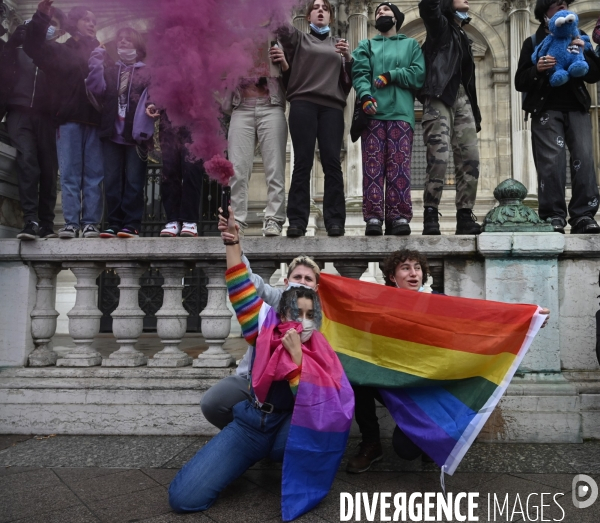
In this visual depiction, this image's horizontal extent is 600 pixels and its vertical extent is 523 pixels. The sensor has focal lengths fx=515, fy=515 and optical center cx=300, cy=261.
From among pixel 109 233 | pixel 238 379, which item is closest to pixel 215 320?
pixel 238 379

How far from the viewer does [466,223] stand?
4.53 metres

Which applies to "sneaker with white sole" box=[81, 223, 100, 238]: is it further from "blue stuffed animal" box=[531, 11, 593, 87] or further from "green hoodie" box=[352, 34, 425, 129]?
"blue stuffed animal" box=[531, 11, 593, 87]

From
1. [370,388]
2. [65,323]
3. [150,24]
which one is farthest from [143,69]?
[65,323]

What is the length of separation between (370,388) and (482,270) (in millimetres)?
1444

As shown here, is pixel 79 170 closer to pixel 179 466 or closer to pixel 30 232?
pixel 30 232

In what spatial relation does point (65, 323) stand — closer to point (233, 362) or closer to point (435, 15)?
point (233, 362)


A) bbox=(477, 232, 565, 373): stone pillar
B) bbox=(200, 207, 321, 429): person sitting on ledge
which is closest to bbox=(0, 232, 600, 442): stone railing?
bbox=(477, 232, 565, 373): stone pillar

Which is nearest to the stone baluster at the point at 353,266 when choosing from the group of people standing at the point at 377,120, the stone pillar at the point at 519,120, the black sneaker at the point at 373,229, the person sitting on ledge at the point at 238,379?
the black sneaker at the point at 373,229

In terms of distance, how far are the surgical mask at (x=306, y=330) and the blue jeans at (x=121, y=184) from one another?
245cm

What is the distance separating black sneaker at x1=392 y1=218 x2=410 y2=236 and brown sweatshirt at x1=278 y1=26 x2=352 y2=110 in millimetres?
1198

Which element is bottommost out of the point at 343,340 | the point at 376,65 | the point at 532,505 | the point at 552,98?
the point at 532,505

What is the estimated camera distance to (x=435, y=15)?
14.5 ft

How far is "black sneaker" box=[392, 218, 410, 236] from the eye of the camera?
4.34 m

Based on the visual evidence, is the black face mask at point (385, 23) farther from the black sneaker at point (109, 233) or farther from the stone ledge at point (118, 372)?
the stone ledge at point (118, 372)
